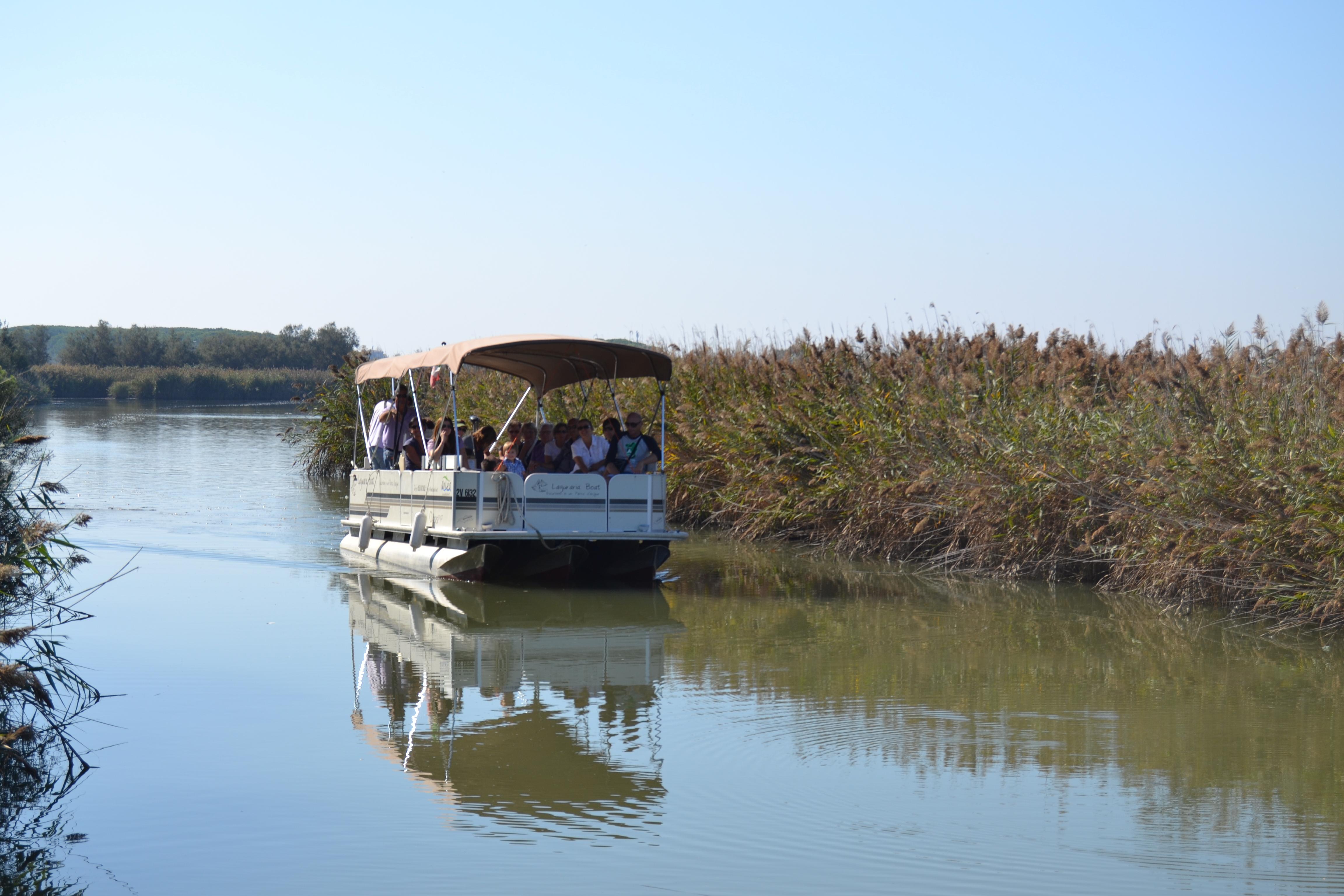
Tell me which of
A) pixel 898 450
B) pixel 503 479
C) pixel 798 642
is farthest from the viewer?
pixel 898 450

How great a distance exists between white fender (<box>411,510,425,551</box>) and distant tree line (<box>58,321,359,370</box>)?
336 ft

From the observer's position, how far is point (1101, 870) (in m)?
6.01

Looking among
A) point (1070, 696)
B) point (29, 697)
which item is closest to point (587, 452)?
point (1070, 696)

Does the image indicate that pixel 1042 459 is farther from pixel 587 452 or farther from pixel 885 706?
pixel 885 706

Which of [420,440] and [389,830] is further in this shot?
[420,440]

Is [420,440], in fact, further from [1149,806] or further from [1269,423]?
[1149,806]

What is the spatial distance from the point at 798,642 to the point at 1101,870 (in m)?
6.10

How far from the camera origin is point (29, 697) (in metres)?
7.92

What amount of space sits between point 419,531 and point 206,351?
11254 cm

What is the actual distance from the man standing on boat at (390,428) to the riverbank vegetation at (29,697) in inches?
335

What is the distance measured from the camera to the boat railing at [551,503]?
1480 cm

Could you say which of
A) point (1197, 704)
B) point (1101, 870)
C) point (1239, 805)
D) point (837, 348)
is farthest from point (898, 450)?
point (1101, 870)

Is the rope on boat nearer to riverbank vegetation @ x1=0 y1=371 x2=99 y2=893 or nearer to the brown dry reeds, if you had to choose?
the brown dry reeds

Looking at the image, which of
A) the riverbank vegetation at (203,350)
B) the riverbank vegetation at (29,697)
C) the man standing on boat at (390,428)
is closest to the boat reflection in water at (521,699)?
the riverbank vegetation at (29,697)
